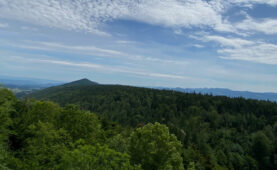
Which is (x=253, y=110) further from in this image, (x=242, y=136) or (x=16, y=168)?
(x=16, y=168)

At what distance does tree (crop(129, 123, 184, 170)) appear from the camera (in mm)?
31328

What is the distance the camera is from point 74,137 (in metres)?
39.6

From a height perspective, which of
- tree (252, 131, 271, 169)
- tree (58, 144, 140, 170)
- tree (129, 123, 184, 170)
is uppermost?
tree (58, 144, 140, 170)

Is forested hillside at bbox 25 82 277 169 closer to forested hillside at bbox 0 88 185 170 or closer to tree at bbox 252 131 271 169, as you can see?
tree at bbox 252 131 271 169

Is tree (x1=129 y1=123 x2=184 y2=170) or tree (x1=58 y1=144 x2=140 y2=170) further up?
tree (x1=58 y1=144 x2=140 y2=170)

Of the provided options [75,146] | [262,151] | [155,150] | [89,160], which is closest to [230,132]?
[262,151]

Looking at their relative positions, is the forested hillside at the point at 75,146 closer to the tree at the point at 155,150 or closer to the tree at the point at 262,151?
the tree at the point at 155,150

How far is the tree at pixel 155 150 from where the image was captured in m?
31.3

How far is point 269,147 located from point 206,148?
3958 centimetres

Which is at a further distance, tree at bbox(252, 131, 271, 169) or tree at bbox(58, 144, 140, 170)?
tree at bbox(252, 131, 271, 169)

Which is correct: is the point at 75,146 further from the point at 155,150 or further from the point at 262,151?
the point at 262,151

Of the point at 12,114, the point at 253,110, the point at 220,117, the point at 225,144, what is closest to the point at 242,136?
the point at 225,144

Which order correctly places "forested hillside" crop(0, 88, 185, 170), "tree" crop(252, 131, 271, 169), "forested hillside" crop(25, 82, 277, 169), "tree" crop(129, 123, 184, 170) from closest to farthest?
"forested hillside" crop(0, 88, 185, 170)
"tree" crop(129, 123, 184, 170)
"forested hillside" crop(25, 82, 277, 169)
"tree" crop(252, 131, 271, 169)

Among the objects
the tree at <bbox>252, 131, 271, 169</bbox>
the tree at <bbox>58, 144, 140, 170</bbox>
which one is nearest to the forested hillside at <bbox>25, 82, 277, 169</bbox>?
the tree at <bbox>252, 131, 271, 169</bbox>
